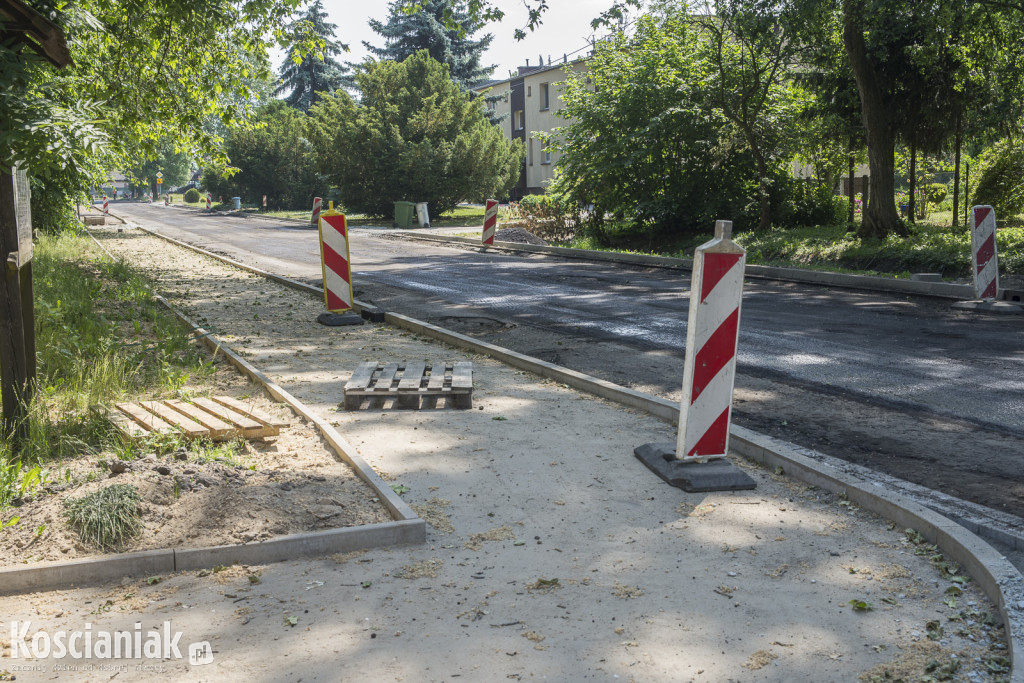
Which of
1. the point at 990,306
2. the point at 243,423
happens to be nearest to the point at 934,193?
the point at 990,306

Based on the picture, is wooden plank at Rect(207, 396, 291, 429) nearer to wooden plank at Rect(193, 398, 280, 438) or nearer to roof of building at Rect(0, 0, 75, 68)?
wooden plank at Rect(193, 398, 280, 438)

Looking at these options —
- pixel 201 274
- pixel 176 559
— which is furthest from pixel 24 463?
pixel 201 274

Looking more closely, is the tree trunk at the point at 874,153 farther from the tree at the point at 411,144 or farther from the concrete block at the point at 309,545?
the tree at the point at 411,144

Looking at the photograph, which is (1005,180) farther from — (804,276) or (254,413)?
(254,413)

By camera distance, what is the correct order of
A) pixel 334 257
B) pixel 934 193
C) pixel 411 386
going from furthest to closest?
pixel 934 193 → pixel 334 257 → pixel 411 386

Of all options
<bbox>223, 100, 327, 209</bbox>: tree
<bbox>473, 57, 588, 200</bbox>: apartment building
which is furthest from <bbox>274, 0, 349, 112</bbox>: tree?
<bbox>473, 57, 588, 200</bbox>: apartment building

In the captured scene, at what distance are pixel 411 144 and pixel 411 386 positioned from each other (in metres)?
34.9

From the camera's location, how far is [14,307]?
213 inches

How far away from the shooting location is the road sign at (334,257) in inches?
437

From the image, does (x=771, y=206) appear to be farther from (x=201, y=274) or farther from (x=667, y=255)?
(x=201, y=274)

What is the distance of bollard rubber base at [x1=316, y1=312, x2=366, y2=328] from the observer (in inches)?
429

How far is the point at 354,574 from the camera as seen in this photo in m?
3.88

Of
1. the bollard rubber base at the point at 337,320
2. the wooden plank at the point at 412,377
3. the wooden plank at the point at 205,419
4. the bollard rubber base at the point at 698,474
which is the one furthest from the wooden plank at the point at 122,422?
the bollard rubber base at the point at 337,320

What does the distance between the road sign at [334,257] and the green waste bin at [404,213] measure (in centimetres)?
2790
